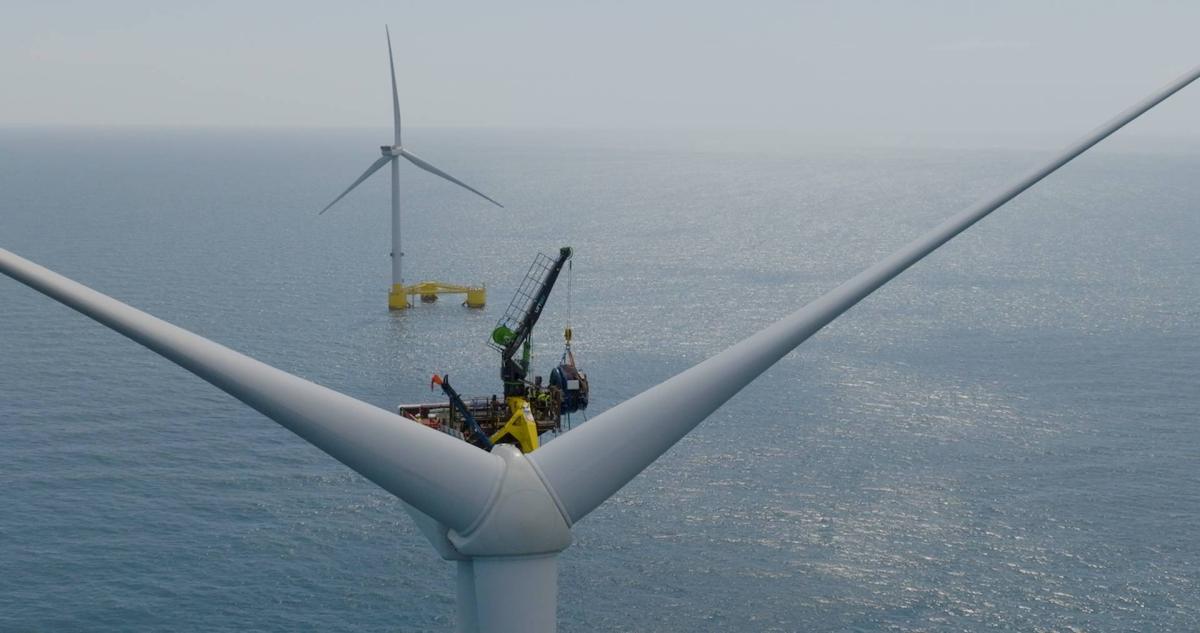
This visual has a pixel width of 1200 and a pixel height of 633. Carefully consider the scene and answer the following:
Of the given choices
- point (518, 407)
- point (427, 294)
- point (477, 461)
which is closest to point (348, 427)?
point (477, 461)

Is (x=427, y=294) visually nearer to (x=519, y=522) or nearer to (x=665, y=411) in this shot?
(x=665, y=411)

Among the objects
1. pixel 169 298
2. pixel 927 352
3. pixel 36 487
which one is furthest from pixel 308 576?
pixel 169 298

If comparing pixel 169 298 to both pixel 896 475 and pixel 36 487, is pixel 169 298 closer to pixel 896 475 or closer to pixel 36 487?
pixel 36 487

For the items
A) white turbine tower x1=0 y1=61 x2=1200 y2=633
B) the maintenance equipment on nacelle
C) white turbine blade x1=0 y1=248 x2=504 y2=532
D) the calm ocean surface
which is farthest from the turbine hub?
the calm ocean surface

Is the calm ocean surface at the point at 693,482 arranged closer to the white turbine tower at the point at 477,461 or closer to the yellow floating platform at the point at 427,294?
the yellow floating platform at the point at 427,294

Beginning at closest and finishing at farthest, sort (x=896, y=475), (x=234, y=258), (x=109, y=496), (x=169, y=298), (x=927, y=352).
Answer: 1. (x=109, y=496)
2. (x=896, y=475)
3. (x=927, y=352)
4. (x=169, y=298)
5. (x=234, y=258)

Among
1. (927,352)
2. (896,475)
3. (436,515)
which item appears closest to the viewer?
(436,515)

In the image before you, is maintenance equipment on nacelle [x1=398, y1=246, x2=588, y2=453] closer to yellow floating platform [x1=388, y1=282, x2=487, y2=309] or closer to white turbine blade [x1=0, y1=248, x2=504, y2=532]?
white turbine blade [x1=0, y1=248, x2=504, y2=532]
